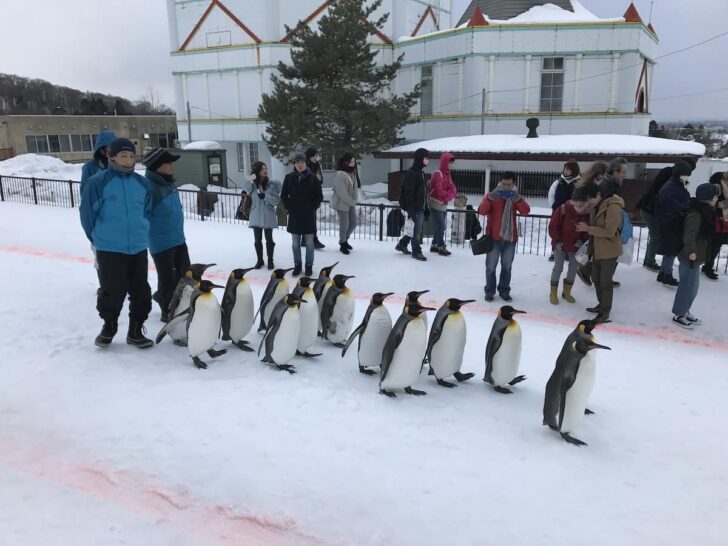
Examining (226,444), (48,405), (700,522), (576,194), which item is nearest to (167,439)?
(226,444)

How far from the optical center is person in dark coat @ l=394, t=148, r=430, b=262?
8.62m

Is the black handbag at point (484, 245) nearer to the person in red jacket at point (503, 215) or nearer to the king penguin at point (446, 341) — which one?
the person in red jacket at point (503, 215)

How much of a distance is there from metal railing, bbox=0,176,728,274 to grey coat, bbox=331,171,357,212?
1.51 m

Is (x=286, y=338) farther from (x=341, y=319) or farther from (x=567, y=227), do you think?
(x=567, y=227)

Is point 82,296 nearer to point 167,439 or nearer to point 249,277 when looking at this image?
point 249,277

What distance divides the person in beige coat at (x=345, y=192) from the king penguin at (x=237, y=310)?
4.04m

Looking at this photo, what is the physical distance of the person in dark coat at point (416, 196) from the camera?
340 inches

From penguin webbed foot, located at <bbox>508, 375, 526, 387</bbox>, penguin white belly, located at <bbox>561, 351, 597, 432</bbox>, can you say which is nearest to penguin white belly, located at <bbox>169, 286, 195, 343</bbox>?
penguin webbed foot, located at <bbox>508, 375, 526, 387</bbox>

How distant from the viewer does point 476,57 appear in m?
23.7

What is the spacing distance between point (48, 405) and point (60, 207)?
511 inches

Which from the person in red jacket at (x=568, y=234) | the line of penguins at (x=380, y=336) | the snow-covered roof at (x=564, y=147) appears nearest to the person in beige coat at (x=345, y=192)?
the person in red jacket at (x=568, y=234)

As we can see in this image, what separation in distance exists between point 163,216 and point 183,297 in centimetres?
95

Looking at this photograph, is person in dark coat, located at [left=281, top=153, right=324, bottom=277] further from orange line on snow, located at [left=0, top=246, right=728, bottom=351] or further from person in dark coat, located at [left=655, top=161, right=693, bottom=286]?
person in dark coat, located at [left=655, top=161, right=693, bottom=286]

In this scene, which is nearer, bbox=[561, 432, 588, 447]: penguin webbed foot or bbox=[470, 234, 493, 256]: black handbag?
bbox=[561, 432, 588, 447]: penguin webbed foot
